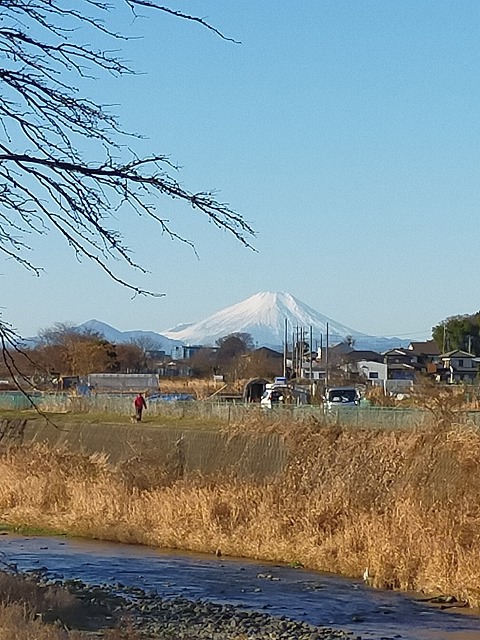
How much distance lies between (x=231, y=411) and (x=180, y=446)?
2.38 meters

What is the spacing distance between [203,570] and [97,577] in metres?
2.24

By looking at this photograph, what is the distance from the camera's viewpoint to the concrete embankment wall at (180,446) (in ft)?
87.9

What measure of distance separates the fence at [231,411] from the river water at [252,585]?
11.8 feet

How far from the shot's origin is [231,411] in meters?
30.4

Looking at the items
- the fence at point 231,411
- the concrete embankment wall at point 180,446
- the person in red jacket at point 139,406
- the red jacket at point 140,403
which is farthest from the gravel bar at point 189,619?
the red jacket at point 140,403

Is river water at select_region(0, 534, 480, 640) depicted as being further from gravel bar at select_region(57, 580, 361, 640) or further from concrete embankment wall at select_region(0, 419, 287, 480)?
concrete embankment wall at select_region(0, 419, 287, 480)

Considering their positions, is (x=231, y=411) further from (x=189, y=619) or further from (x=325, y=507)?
(x=189, y=619)

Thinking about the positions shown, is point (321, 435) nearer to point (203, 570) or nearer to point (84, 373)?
point (203, 570)

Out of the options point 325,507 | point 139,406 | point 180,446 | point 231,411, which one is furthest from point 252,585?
point 139,406

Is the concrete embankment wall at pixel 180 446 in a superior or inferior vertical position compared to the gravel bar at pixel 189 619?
superior

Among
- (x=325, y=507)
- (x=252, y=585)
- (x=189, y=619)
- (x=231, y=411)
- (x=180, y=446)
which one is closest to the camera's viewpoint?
(x=189, y=619)

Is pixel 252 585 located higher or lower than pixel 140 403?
lower

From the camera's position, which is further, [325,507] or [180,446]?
[180,446]

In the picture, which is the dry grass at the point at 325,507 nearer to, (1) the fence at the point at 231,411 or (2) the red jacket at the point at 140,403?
(1) the fence at the point at 231,411
